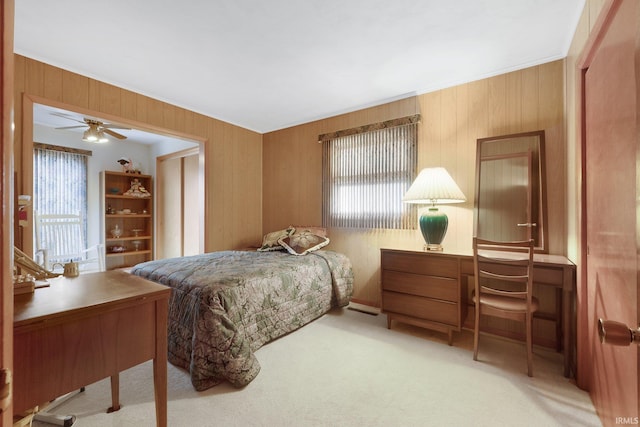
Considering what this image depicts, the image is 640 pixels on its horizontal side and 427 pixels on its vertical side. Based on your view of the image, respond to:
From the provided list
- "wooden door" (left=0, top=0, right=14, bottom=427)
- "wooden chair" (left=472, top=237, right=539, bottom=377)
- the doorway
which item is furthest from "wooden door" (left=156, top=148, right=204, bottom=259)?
"wooden door" (left=0, top=0, right=14, bottom=427)

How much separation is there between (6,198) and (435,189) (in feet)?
8.45

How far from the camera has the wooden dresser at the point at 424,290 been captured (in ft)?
7.65

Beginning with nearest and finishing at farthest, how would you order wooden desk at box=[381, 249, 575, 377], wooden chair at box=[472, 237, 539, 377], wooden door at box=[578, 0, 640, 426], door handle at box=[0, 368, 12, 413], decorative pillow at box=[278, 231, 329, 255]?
door handle at box=[0, 368, 12, 413], wooden door at box=[578, 0, 640, 426], wooden chair at box=[472, 237, 539, 377], wooden desk at box=[381, 249, 575, 377], decorative pillow at box=[278, 231, 329, 255]

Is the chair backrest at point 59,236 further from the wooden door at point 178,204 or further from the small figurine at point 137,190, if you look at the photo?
the wooden door at point 178,204

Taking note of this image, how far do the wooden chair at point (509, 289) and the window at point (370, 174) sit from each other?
965 millimetres

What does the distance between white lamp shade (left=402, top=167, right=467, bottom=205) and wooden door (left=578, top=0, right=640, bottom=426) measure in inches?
35.0

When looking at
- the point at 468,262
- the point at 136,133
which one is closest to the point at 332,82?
the point at 468,262

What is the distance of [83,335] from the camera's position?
98cm

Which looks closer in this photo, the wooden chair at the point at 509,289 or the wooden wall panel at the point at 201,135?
the wooden chair at the point at 509,289

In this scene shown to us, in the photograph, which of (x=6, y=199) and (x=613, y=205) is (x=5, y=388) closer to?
(x=6, y=199)

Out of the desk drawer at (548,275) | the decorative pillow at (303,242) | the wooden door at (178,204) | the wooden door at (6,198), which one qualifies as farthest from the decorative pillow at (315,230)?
the wooden door at (6,198)

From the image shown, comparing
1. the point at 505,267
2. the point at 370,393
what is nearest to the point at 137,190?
the point at 370,393

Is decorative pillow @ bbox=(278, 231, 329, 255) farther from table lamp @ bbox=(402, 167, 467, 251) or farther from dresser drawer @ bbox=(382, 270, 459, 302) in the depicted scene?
table lamp @ bbox=(402, 167, 467, 251)

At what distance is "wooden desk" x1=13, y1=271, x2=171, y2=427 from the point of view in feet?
2.85
